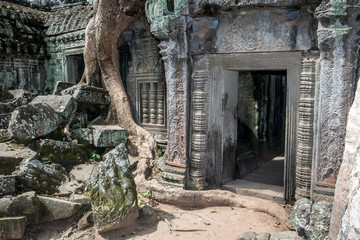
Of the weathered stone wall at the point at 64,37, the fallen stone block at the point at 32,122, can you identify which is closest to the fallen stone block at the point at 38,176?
the fallen stone block at the point at 32,122

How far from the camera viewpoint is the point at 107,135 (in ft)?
19.3

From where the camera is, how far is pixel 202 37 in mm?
4824

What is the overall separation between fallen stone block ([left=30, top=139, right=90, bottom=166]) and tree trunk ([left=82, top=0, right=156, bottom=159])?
1.02 m

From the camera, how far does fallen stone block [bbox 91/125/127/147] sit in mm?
5785

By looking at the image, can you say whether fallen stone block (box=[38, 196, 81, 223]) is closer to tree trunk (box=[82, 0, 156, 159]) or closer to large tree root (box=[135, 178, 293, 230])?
large tree root (box=[135, 178, 293, 230])

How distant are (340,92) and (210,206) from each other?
2.45 metres

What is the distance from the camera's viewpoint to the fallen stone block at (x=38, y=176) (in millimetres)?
4113

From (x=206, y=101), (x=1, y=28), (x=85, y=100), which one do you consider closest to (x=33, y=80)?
(x=1, y=28)

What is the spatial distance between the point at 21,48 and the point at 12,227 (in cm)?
585

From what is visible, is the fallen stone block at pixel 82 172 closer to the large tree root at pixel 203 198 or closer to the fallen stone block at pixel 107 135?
the fallen stone block at pixel 107 135

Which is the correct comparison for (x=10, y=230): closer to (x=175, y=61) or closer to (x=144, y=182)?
(x=144, y=182)

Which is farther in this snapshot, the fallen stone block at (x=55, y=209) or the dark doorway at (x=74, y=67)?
the dark doorway at (x=74, y=67)

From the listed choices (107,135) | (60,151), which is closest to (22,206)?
(60,151)

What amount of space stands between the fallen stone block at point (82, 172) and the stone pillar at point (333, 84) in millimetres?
3389
